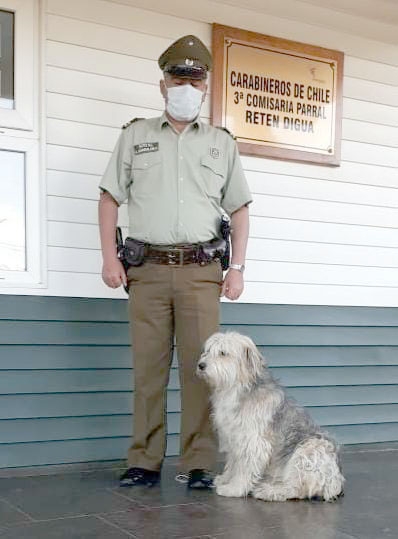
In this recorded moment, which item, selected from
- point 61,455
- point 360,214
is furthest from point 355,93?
point 61,455

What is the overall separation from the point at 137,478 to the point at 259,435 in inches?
26.5

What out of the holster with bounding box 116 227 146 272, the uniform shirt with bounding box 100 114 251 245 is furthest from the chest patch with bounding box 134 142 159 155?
the holster with bounding box 116 227 146 272

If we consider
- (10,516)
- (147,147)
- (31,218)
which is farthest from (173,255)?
(10,516)

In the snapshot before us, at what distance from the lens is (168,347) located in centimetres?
385


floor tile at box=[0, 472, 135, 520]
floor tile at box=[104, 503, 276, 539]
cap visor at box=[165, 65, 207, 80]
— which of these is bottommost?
floor tile at box=[0, 472, 135, 520]

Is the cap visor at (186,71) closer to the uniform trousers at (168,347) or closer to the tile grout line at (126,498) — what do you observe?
Result: the uniform trousers at (168,347)

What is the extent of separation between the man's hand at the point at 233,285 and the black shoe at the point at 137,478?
3.22 feet

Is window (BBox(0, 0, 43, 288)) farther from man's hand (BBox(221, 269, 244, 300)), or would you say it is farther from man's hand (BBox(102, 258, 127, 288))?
man's hand (BBox(221, 269, 244, 300))

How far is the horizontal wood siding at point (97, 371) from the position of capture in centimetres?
407

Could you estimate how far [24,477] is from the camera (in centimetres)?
402

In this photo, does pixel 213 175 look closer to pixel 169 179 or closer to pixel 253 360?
pixel 169 179

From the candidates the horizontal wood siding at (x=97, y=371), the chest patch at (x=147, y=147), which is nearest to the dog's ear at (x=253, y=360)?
the horizontal wood siding at (x=97, y=371)

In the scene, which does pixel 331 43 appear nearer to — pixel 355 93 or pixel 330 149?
pixel 355 93

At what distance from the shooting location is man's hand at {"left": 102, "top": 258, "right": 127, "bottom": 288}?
374cm
